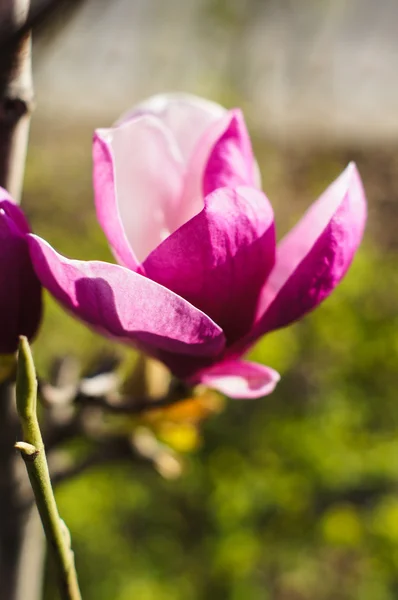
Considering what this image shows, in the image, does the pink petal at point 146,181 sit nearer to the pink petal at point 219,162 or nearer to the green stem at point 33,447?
the pink petal at point 219,162

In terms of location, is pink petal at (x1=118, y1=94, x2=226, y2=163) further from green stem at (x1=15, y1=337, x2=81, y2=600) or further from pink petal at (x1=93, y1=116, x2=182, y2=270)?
green stem at (x1=15, y1=337, x2=81, y2=600)

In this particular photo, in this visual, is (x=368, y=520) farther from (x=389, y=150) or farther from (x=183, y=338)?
(x=389, y=150)

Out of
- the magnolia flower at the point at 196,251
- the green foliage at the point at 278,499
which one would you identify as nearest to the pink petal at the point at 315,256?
the magnolia flower at the point at 196,251

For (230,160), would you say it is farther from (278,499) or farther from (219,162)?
(278,499)

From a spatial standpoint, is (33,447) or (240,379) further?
(240,379)

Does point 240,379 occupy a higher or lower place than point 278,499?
higher

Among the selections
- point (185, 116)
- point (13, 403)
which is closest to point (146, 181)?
point (185, 116)

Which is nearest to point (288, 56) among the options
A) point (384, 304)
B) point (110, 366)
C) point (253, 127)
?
point (253, 127)
